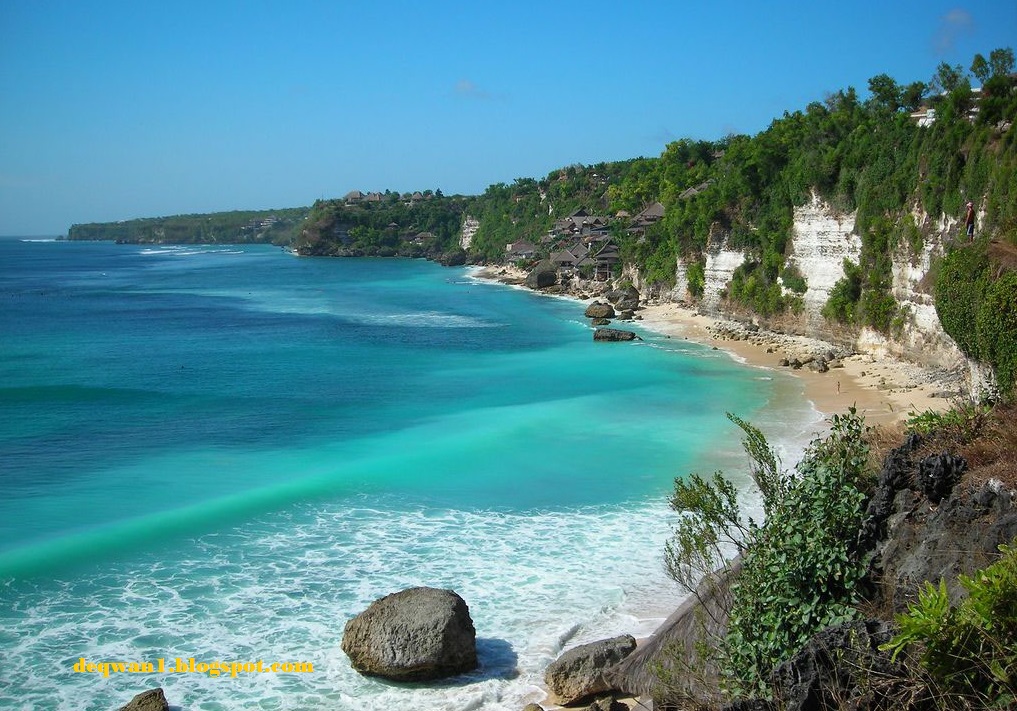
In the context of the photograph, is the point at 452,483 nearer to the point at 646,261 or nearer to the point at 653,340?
the point at 653,340

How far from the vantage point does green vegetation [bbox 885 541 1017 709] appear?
5801mm

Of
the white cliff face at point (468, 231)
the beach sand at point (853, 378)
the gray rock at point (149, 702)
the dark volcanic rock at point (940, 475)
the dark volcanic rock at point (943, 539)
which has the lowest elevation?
the gray rock at point (149, 702)

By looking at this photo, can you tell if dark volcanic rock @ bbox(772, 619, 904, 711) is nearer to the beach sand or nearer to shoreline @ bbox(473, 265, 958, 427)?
shoreline @ bbox(473, 265, 958, 427)

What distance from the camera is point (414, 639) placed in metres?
11.6

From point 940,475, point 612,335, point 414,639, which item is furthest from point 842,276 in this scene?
point 414,639

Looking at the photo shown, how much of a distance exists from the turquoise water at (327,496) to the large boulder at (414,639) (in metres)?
0.26

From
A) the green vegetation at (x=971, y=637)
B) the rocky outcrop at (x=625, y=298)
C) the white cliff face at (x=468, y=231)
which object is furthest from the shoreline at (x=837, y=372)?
the white cliff face at (x=468, y=231)

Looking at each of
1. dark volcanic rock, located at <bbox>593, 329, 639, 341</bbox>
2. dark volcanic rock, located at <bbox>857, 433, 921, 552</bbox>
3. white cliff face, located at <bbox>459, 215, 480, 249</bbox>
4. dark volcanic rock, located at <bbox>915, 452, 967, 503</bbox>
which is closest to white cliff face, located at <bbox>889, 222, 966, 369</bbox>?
dark volcanic rock, located at <bbox>593, 329, 639, 341</bbox>

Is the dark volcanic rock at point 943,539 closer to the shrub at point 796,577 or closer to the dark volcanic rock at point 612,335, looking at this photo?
the shrub at point 796,577

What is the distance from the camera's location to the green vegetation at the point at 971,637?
19.0 feet

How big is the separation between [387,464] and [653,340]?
961 inches

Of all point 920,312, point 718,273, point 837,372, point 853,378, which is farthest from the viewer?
point 718,273

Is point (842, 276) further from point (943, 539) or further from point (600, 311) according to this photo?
point (943, 539)

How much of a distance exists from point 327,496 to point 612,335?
2619 cm
